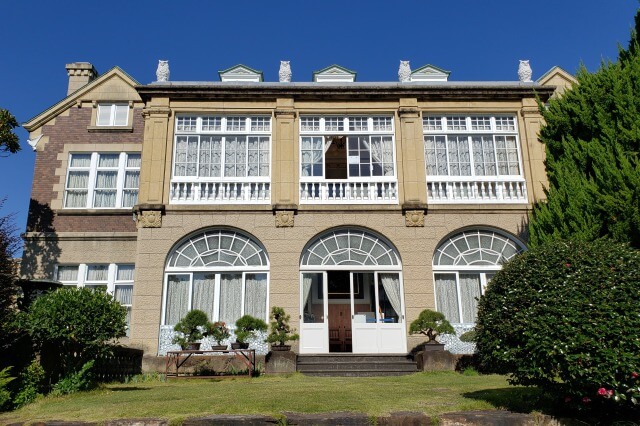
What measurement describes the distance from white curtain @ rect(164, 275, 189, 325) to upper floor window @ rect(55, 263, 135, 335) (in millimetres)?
2306

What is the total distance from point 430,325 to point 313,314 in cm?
380

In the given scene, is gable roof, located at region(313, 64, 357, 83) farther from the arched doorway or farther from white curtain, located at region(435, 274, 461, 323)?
white curtain, located at region(435, 274, 461, 323)

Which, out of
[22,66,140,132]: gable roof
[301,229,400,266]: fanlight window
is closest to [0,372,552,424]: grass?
[301,229,400,266]: fanlight window

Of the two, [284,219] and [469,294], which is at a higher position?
[284,219]

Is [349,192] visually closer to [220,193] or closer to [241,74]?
[220,193]

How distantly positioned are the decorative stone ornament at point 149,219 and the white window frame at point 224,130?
4.56 ft

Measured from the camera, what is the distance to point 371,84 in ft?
59.9

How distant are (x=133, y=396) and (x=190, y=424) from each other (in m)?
3.21

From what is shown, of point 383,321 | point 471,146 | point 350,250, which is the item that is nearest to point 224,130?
point 350,250

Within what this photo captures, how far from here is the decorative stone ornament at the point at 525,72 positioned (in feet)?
60.5

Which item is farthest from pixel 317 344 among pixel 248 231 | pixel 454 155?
pixel 454 155

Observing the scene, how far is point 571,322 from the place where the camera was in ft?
21.9

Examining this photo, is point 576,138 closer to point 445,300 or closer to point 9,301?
point 445,300

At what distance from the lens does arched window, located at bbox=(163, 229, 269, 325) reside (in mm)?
15875
